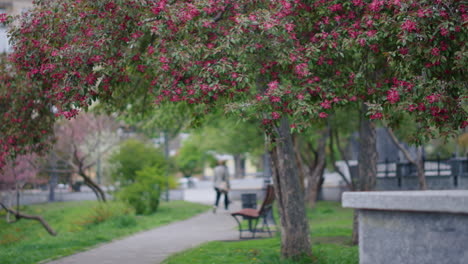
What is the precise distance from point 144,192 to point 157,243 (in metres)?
9.89

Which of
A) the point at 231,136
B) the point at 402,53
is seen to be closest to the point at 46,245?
the point at 402,53

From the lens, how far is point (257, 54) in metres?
8.45

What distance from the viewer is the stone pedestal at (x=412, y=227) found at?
4.93 meters

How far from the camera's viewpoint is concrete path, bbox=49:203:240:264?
1021 centimetres

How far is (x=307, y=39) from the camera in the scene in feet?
30.1

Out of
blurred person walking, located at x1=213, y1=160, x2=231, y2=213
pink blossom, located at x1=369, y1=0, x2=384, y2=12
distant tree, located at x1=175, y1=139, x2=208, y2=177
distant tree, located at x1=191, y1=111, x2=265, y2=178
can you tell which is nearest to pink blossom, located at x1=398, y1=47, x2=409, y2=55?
pink blossom, located at x1=369, y1=0, x2=384, y2=12

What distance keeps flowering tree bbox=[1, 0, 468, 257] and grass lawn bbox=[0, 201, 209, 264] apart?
153 inches

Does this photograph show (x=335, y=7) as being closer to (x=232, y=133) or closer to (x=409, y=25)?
(x=409, y=25)

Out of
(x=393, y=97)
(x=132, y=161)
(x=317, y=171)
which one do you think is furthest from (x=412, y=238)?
(x=132, y=161)

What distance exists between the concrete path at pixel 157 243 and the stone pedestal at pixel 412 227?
17.0 feet

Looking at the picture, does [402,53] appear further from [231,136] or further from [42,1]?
[231,136]

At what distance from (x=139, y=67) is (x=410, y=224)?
525cm

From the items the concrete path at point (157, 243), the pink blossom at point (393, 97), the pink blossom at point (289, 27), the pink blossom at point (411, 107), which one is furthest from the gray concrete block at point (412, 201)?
the concrete path at point (157, 243)

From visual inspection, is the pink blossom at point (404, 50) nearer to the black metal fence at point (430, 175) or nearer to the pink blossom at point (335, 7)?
the pink blossom at point (335, 7)
